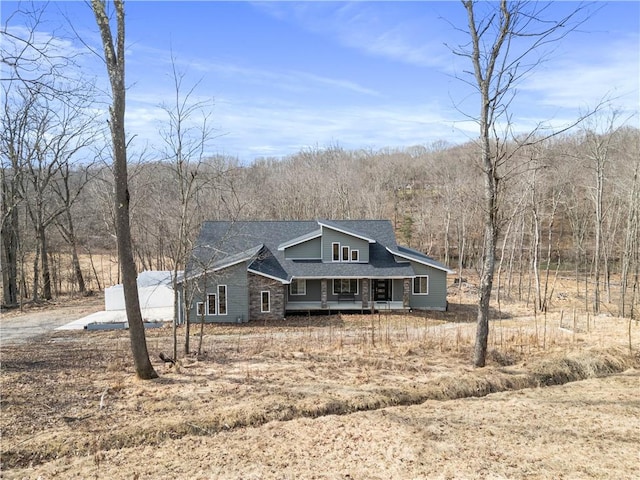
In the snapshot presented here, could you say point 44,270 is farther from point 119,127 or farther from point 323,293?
point 119,127

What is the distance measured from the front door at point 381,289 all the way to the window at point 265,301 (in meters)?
5.82

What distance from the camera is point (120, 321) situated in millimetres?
17859

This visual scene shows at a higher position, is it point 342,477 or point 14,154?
point 14,154

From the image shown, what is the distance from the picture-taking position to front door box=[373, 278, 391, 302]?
22.0m

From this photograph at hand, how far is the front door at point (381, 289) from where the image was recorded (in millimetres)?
21984

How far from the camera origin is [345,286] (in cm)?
2202

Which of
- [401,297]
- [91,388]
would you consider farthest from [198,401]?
[401,297]

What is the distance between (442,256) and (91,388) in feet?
138

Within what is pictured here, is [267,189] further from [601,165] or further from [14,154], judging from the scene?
[601,165]

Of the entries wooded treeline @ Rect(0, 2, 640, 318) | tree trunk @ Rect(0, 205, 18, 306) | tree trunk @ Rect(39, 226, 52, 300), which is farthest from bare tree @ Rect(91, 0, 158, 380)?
tree trunk @ Rect(39, 226, 52, 300)

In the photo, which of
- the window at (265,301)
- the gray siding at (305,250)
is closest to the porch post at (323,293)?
the gray siding at (305,250)

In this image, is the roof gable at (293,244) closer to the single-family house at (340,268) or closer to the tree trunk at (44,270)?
the single-family house at (340,268)

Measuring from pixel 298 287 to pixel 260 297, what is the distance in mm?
2801

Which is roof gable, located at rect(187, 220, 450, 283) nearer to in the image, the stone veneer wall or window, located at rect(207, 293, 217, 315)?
the stone veneer wall
